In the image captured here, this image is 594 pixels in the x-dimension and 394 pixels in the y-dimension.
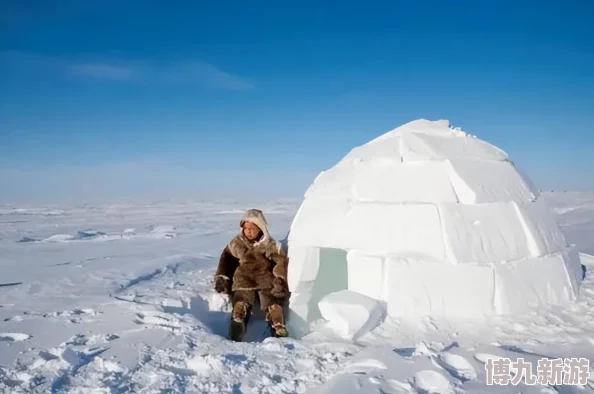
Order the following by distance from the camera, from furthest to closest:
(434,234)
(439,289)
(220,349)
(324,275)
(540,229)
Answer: (324,275)
(540,229)
(434,234)
(439,289)
(220,349)

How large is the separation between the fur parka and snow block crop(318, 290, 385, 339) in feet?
3.09

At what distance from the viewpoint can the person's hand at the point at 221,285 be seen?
489 centimetres

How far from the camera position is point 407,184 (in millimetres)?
4551

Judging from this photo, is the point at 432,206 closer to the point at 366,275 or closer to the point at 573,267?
the point at 366,275

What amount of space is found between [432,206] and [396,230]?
0.46 meters

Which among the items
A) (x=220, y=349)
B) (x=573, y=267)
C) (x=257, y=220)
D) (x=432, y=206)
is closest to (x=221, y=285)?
(x=257, y=220)

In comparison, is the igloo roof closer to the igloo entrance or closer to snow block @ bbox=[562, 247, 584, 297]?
snow block @ bbox=[562, 247, 584, 297]

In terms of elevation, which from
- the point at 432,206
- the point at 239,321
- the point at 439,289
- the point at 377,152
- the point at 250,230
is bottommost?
the point at 239,321

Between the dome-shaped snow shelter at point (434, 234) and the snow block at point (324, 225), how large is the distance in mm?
13

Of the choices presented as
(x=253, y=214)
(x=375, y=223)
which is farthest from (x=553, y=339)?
(x=253, y=214)

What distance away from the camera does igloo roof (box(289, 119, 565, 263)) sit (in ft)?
13.9

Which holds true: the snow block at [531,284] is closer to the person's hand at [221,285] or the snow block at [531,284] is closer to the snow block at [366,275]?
the snow block at [366,275]

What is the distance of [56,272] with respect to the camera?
25.1 ft

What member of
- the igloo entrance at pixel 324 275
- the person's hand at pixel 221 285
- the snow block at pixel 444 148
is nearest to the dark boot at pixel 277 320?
the igloo entrance at pixel 324 275
